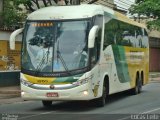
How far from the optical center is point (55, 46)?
56.4 feet

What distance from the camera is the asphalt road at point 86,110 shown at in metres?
15.3

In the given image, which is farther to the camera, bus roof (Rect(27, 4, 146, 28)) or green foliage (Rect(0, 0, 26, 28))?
green foliage (Rect(0, 0, 26, 28))

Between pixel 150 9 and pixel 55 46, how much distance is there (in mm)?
28826

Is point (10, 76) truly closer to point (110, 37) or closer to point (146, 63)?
point (146, 63)

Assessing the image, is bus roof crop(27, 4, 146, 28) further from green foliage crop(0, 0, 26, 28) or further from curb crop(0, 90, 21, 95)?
green foliage crop(0, 0, 26, 28)

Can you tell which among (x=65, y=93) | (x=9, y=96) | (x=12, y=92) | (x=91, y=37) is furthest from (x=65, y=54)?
(x=12, y=92)

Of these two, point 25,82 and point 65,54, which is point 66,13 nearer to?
point 65,54

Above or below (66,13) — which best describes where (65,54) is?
below

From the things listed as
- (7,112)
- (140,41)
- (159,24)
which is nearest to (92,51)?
(7,112)

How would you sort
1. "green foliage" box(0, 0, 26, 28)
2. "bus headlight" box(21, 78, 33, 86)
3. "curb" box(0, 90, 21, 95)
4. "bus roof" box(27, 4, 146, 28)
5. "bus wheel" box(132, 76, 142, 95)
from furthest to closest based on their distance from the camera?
"green foliage" box(0, 0, 26, 28) < "bus wheel" box(132, 76, 142, 95) < "curb" box(0, 90, 21, 95) < "bus roof" box(27, 4, 146, 28) < "bus headlight" box(21, 78, 33, 86)

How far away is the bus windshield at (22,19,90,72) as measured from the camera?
17.0 meters

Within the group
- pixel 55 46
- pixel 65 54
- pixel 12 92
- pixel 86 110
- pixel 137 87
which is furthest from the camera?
pixel 137 87

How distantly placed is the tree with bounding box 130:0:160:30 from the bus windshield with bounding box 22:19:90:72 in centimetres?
2793

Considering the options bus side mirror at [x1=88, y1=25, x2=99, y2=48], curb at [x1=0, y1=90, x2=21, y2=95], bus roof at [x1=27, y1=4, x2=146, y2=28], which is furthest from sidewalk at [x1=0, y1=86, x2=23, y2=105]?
bus side mirror at [x1=88, y1=25, x2=99, y2=48]
